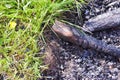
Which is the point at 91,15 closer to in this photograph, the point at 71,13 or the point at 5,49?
the point at 71,13

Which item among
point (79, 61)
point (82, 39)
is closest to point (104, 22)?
point (82, 39)

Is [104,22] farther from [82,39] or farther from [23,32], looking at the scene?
[23,32]

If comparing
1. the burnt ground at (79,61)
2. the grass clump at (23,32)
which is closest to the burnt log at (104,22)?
the burnt ground at (79,61)

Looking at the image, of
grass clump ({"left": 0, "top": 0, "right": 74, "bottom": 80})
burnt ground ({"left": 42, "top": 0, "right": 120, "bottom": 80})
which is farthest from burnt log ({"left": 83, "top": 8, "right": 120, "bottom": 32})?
grass clump ({"left": 0, "top": 0, "right": 74, "bottom": 80})

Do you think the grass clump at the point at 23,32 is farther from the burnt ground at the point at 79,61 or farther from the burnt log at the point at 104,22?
the burnt log at the point at 104,22

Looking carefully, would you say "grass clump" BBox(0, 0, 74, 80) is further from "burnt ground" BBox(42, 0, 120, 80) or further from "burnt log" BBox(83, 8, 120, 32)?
"burnt log" BBox(83, 8, 120, 32)

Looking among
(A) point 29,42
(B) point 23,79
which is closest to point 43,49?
(A) point 29,42
